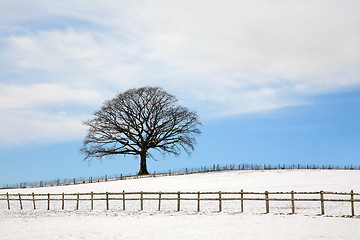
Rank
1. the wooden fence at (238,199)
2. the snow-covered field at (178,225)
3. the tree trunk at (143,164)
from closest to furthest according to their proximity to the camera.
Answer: the snow-covered field at (178,225) < the wooden fence at (238,199) < the tree trunk at (143,164)

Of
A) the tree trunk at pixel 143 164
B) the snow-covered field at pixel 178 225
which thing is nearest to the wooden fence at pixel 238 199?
the snow-covered field at pixel 178 225

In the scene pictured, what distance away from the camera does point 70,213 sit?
27.8 metres

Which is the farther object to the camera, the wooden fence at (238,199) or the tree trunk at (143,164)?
the tree trunk at (143,164)

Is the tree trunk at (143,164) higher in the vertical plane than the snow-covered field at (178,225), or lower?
higher

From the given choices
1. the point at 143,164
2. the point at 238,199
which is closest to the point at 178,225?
the point at 238,199

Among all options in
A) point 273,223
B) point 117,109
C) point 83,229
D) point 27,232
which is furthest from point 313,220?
point 117,109

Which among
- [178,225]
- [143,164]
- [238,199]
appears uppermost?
[143,164]

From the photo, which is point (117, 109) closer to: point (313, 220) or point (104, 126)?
point (104, 126)

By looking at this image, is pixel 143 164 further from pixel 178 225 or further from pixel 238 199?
pixel 178 225

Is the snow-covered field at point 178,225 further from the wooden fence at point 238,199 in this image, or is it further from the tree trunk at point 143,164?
the tree trunk at point 143,164

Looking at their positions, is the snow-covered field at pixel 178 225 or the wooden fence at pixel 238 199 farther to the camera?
the wooden fence at pixel 238 199

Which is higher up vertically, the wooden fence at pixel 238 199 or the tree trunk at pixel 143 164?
the tree trunk at pixel 143 164

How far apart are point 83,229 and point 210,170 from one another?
Result: 125 ft

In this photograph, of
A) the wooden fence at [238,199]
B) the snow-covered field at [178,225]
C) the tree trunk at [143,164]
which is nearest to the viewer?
the snow-covered field at [178,225]
